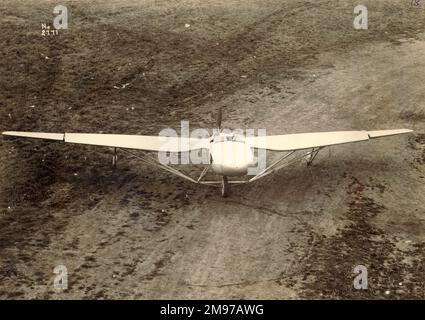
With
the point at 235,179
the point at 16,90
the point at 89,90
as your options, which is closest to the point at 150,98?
the point at 89,90

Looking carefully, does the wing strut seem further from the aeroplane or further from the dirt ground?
the dirt ground

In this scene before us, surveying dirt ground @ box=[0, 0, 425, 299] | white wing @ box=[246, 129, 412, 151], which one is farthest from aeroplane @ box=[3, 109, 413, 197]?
dirt ground @ box=[0, 0, 425, 299]

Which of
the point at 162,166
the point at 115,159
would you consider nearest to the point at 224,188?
the point at 162,166

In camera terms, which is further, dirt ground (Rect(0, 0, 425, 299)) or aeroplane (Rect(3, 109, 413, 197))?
aeroplane (Rect(3, 109, 413, 197))

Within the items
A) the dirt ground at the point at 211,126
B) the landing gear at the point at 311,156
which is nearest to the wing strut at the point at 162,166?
the dirt ground at the point at 211,126

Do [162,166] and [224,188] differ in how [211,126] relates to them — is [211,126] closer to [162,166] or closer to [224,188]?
[162,166]
